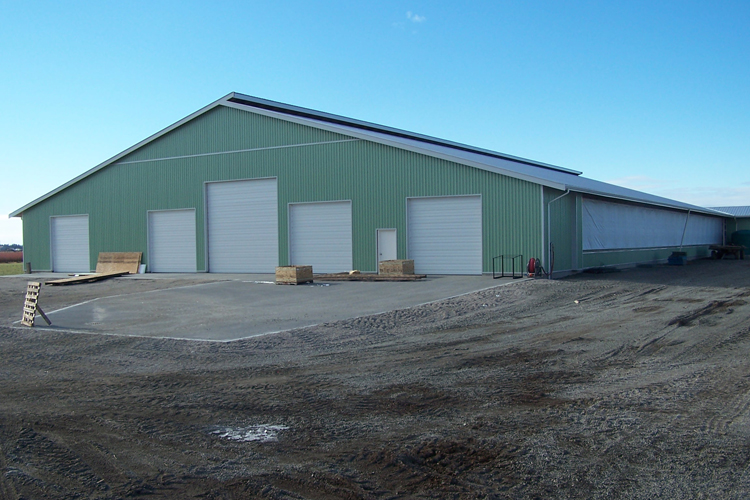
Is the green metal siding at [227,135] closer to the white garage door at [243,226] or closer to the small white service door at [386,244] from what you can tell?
the white garage door at [243,226]

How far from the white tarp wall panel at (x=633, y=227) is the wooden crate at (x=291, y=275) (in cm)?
1177

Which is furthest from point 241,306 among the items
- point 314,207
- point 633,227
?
point 633,227

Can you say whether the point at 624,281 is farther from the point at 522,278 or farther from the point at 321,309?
the point at 321,309

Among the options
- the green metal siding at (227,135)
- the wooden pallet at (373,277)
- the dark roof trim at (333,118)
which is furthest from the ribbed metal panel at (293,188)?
the wooden pallet at (373,277)

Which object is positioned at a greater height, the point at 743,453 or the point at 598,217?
the point at 598,217

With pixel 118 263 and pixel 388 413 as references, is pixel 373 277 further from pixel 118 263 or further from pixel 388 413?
pixel 388 413

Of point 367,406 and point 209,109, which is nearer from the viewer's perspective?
point 367,406

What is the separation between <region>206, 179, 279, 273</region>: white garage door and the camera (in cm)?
2744

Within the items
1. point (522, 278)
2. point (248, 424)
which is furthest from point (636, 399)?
point (522, 278)

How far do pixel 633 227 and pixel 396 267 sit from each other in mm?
15110

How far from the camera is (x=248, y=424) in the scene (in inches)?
244

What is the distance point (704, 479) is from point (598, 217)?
2376 cm

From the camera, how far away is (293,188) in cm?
2678

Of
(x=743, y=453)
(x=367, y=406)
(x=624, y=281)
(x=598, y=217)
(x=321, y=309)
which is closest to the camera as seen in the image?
(x=743, y=453)
